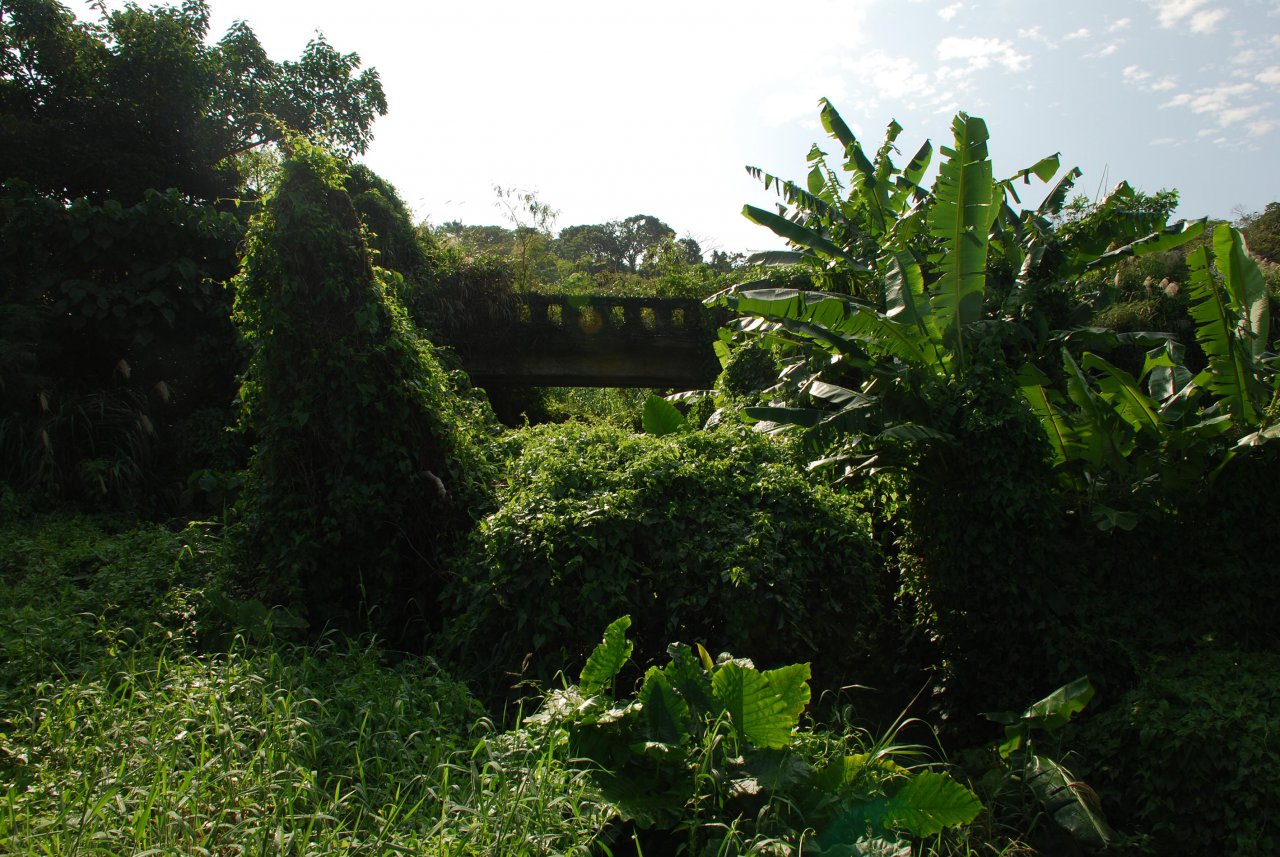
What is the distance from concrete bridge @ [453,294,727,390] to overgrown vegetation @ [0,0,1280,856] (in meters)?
2.90

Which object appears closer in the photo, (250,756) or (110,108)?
(250,756)

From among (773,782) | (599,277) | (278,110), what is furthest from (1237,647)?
(278,110)

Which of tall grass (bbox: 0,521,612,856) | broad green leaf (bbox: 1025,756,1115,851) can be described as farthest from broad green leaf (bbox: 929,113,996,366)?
tall grass (bbox: 0,521,612,856)

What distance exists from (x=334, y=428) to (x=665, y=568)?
2099 mm

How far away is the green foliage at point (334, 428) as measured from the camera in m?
4.87

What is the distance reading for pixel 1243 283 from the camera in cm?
525

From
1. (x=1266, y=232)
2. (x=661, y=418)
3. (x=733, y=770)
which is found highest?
(x=1266, y=232)

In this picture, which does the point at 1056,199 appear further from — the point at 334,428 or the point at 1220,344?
the point at 334,428

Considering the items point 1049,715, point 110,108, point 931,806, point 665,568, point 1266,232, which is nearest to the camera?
point 931,806

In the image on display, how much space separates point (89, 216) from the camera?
27.0 feet

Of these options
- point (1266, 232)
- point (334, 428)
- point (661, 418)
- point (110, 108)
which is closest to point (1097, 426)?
point (661, 418)

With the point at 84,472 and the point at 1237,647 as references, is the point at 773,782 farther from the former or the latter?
the point at 84,472

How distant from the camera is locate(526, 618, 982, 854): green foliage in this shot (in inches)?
114

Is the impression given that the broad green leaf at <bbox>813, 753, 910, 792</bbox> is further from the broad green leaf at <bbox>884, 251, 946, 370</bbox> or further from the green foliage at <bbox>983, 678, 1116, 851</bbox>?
the broad green leaf at <bbox>884, 251, 946, 370</bbox>
